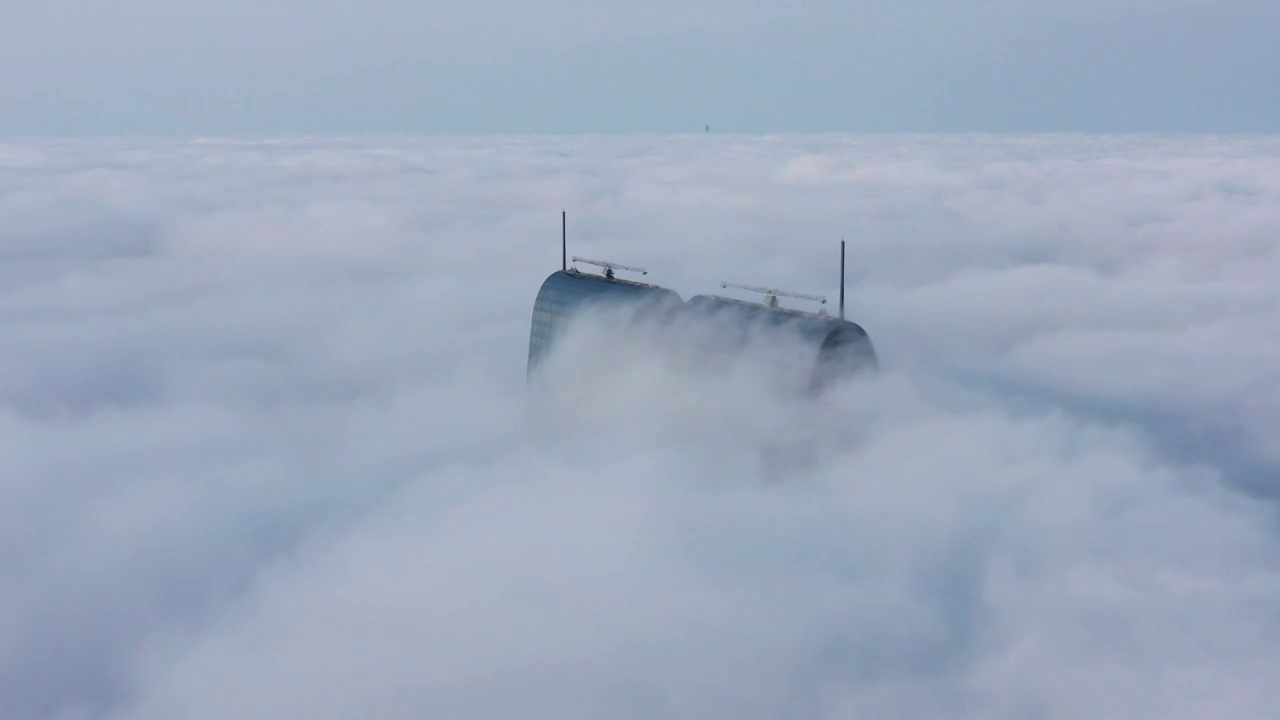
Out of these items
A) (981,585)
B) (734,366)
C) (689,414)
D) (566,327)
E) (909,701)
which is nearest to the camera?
(909,701)

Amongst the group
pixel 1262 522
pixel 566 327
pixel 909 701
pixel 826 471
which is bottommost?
pixel 1262 522

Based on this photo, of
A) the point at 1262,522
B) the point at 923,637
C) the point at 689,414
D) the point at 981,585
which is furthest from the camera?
the point at 1262,522

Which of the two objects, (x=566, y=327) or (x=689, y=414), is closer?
(x=689, y=414)

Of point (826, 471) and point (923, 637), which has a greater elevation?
point (826, 471)

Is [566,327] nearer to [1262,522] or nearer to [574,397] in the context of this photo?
[574,397]

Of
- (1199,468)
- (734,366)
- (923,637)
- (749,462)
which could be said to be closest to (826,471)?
(749,462)

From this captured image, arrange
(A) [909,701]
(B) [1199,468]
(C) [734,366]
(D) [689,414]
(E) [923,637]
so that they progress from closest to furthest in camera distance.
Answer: (A) [909,701] → (E) [923,637] → (C) [734,366] → (D) [689,414] → (B) [1199,468]

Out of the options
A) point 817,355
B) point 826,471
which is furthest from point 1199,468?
point 817,355

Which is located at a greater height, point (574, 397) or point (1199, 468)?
point (574, 397)

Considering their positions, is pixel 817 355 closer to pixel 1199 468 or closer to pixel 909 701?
pixel 909 701
